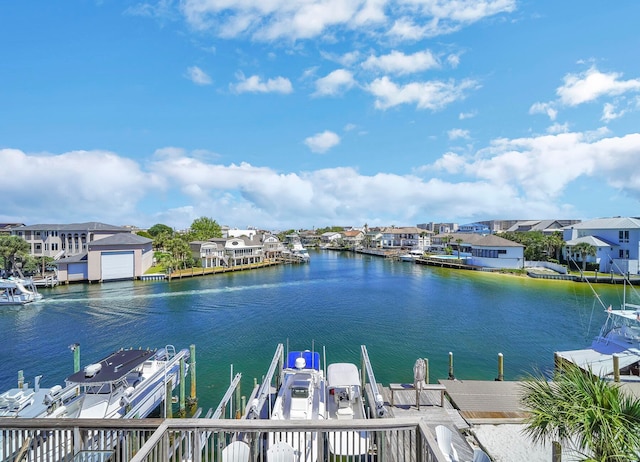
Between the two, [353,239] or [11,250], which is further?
[353,239]

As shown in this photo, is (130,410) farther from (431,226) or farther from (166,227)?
(431,226)

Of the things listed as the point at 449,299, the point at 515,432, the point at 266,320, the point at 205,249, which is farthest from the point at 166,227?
the point at 515,432

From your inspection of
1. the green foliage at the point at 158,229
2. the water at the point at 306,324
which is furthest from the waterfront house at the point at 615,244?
the green foliage at the point at 158,229

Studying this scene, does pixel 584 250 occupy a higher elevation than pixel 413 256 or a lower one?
higher

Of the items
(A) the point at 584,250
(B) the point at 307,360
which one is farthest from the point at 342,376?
(A) the point at 584,250

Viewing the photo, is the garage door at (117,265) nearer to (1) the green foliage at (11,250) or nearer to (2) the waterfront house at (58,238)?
(1) the green foliage at (11,250)

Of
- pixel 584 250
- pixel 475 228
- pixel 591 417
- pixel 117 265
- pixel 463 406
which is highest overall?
pixel 475 228

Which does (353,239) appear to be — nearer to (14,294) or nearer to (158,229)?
(158,229)
